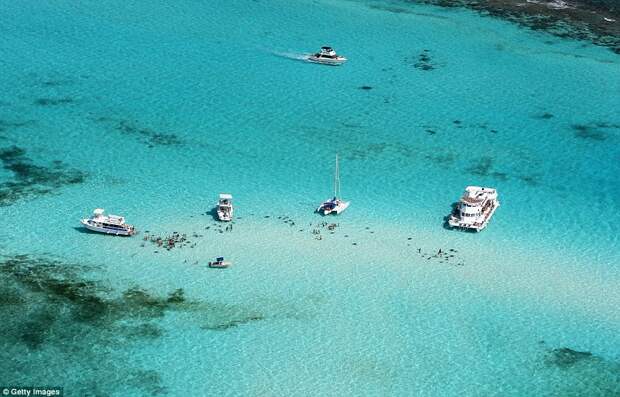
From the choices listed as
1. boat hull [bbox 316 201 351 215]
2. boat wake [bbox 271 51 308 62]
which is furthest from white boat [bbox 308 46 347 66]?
boat hull [bbox 316 201 351 215]

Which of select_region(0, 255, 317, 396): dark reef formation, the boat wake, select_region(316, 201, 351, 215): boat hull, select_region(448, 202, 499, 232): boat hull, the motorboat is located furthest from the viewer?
the boat wake

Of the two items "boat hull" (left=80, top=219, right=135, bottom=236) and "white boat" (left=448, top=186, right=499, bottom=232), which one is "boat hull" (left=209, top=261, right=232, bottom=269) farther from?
"white boat" (left=448, top=186, right=499, bottom=232)

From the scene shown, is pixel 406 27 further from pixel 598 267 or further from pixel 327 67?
pixel 598 267

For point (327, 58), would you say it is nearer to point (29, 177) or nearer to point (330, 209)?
point (330, 209)

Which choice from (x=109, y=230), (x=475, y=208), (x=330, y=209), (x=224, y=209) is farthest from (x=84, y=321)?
(x=475, y=208)

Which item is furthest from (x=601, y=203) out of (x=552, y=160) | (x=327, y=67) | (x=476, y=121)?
(x=327, y=67)

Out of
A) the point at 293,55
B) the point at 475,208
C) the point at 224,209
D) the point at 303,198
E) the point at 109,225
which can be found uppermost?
the point at 293,55
